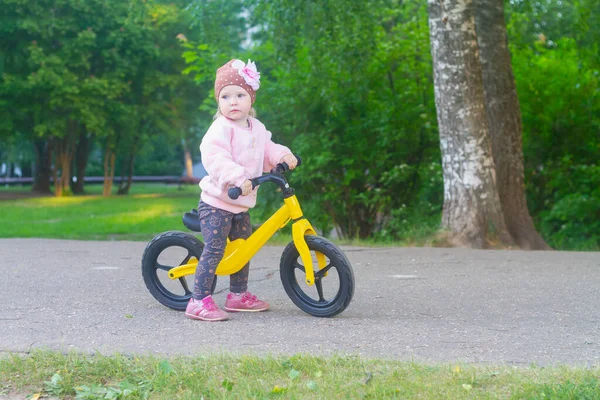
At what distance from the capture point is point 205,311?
590 centimetres

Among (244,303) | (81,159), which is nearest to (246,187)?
(244,303)

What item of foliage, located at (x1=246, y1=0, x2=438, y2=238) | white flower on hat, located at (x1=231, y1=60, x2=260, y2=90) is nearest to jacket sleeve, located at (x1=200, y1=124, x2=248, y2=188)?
→ white flower on hat, located at (x1=231, y1=60, x2=260, y2=90)

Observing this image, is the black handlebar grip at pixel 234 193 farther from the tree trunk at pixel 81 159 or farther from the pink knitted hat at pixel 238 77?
the tree trunk at pixel 81 159

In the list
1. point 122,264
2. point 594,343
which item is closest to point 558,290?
point 594,343

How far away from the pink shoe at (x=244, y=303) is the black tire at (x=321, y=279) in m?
0.25

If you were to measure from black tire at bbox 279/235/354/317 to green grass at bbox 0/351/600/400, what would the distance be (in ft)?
4.34

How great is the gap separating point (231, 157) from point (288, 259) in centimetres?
83

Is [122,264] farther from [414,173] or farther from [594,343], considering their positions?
[414,173]

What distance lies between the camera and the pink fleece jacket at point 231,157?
587cm

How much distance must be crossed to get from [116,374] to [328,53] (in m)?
9.88

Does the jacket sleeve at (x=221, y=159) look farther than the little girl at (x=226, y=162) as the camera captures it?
No

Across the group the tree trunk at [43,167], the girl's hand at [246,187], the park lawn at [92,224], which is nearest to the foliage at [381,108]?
the park lawn at [92,224]

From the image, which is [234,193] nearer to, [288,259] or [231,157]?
[231,157]

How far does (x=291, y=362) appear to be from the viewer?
4457 millimetres
